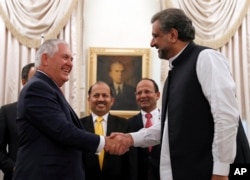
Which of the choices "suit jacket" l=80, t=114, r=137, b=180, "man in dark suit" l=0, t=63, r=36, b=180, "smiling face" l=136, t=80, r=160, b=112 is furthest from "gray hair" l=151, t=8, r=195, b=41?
"man in dark suit" l=0, t=63, r=36, b=180

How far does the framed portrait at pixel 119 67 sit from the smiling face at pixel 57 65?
2189mm

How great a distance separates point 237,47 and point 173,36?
2.70 meters

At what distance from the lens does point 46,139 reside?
249cm

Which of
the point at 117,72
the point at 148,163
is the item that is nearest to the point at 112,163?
the point at 148,163

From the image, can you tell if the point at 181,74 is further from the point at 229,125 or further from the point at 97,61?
the point at 97,61

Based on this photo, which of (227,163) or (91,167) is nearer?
(227,163)

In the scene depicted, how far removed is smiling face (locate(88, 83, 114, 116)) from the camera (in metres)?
3.73

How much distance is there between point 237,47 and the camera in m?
4.98

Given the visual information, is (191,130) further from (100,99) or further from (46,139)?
(100,99)

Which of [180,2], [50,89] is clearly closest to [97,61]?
[180,2]

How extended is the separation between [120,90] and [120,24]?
35.0 inches

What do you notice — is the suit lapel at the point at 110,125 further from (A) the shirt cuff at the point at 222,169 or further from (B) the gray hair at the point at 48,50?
(A) the shirt cuff at the point at 222,169

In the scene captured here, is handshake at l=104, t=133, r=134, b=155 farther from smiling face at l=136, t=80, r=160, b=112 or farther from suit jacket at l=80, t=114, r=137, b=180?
smiling face at l=136, t=80, r=160, b=112

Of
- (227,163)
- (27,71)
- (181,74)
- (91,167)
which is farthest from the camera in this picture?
(27,71)
